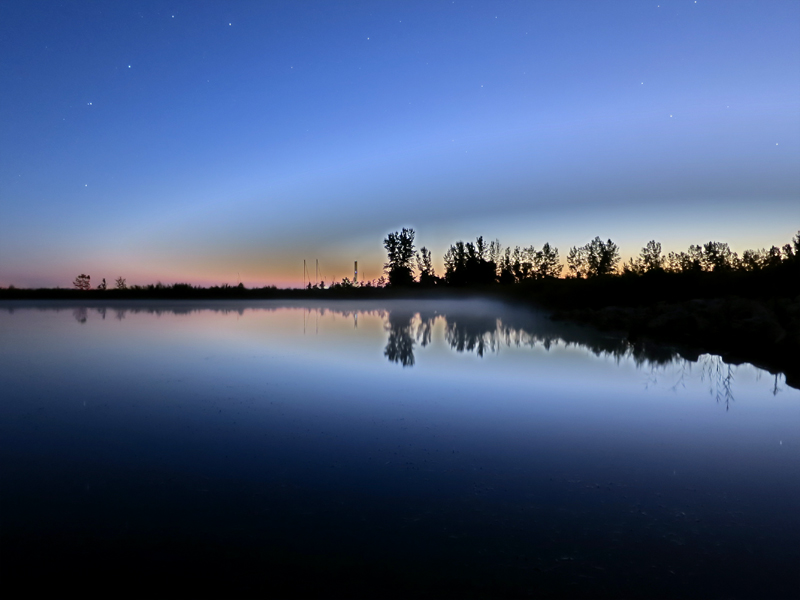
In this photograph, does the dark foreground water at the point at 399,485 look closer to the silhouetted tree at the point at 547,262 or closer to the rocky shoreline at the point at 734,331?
the rocky shoreline at the point at 734,331

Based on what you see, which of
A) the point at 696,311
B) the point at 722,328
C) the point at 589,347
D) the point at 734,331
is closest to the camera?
the point at 734,331

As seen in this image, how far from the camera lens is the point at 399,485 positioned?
3420mm

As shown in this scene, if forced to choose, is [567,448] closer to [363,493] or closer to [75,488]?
[363,493]

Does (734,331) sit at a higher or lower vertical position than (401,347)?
higher

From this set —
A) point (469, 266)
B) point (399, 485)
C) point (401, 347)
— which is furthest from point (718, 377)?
point (469, 266)

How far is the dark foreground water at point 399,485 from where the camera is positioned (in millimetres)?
2420

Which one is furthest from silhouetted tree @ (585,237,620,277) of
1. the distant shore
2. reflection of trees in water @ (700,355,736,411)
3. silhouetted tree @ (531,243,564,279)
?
reflection of trees in water @ (700,355,736,411)

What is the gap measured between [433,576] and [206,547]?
3.80 ft

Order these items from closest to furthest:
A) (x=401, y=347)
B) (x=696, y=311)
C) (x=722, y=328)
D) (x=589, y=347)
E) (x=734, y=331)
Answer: (x=401, y=347) < (x=734, y=331) < (x=589, y=347) < (x=722, y=328) < (x=696, y=311)

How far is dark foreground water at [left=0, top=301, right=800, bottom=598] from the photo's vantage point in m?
2.42

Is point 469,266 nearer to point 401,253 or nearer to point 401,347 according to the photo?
point 401,253

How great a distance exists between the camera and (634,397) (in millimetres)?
6262

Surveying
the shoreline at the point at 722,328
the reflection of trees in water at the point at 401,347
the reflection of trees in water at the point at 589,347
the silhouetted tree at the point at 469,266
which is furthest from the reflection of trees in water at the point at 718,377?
the silhouetted tree at the point at 469,266

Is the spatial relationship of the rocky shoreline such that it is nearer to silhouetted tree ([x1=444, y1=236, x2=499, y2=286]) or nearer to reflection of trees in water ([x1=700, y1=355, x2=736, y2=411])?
reflection of trees in water ([x1=700, y1=355, x2=736, y2=411])
